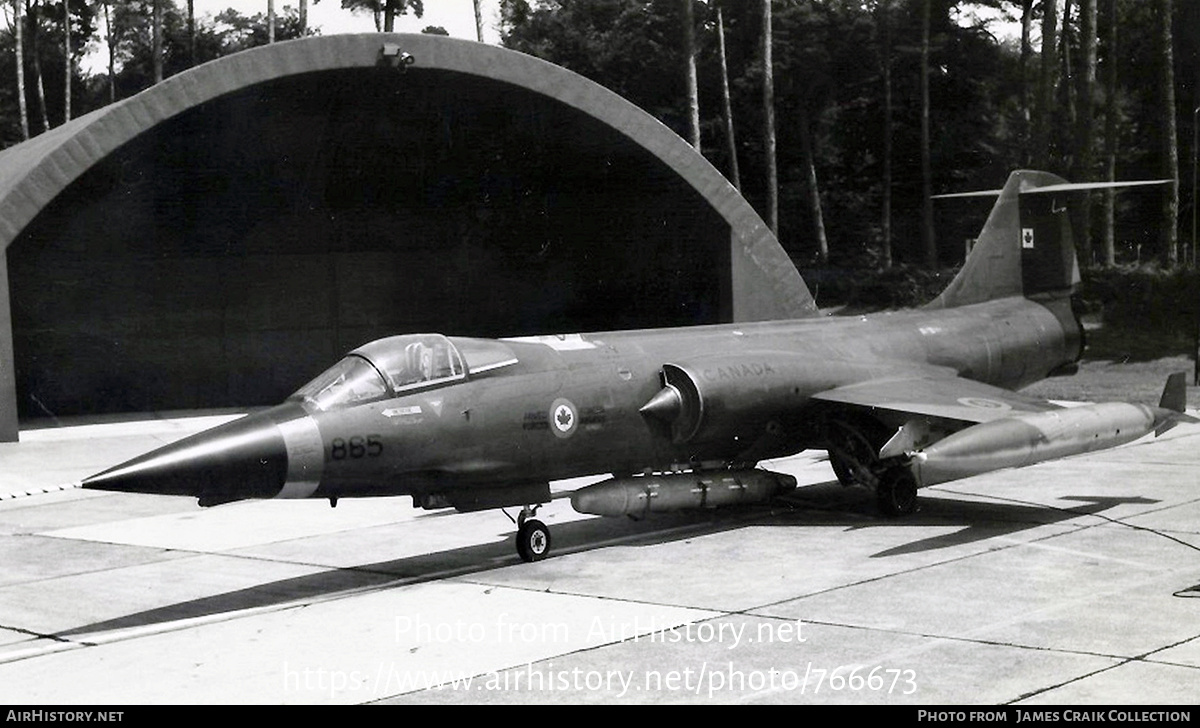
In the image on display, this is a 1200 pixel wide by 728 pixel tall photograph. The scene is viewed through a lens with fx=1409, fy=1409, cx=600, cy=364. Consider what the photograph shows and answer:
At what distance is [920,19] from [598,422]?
51.5 meters

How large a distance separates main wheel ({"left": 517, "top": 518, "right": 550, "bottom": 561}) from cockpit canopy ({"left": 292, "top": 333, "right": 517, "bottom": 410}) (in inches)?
63.1

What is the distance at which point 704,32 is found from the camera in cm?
6662

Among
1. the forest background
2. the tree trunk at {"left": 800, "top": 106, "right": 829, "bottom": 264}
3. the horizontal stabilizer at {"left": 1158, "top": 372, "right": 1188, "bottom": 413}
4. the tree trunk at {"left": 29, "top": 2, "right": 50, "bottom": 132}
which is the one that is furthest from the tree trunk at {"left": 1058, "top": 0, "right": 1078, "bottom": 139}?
Answer: the tree trunk at {"left": 29, "top": 2, "right": 50, "bottom": 132}

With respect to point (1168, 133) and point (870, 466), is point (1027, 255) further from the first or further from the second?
point (1168, 133)

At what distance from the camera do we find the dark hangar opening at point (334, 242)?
2784cm

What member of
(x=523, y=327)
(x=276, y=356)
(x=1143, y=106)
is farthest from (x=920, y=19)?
(x=276, y=356)

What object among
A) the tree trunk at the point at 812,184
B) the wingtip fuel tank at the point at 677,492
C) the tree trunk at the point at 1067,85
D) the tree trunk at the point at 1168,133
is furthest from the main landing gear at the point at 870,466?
the tree trunk at the point at 812,184

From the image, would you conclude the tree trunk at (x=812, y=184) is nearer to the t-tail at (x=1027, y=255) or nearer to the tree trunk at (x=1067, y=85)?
the tree trunk at (x=1067, y=85)

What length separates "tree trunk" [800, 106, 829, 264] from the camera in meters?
57.6

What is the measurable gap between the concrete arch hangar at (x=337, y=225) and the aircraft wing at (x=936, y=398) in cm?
1200

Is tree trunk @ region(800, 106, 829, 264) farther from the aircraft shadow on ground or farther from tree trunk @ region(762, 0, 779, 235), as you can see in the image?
the aircraft shadow on ground

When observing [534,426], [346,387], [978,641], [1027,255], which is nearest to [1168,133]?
[1027,255]

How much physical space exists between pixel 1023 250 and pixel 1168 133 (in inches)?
790

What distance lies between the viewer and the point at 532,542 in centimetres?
1354
